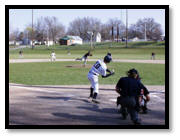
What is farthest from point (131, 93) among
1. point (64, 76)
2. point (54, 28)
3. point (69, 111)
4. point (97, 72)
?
point (64, 76)

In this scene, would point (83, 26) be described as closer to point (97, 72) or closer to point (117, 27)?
point (117, 27)

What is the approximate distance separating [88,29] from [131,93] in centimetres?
217

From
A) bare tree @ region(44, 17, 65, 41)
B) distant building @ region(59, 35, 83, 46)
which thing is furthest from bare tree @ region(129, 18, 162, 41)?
bare tree @ region(44, 17, 65, 41)

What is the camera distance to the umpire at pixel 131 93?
6361 millimetres

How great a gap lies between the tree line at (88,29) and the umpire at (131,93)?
60.2 inches

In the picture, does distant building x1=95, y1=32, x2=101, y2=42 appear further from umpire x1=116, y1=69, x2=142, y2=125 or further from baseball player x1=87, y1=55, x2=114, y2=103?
umpire x1=116, y1=69, x2=142, y2=125

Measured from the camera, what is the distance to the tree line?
24.3ft

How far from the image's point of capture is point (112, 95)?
29.3 feet

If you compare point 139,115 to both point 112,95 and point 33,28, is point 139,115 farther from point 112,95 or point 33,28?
point 33,28

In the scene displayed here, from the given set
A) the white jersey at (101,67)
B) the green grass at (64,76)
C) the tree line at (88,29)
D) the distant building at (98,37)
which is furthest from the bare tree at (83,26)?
the green grass at (64,76)

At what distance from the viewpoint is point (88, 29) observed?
7.77 m

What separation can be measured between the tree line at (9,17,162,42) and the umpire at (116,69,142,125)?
153 cm
